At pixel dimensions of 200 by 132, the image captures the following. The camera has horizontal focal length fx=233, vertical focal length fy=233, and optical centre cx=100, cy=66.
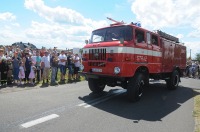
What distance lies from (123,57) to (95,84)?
245cm

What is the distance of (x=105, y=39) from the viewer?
9.49m

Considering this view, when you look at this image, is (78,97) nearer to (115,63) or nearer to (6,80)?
(115,63)

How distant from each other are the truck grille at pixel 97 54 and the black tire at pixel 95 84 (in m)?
1.25

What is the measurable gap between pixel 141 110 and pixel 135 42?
261 centimetres

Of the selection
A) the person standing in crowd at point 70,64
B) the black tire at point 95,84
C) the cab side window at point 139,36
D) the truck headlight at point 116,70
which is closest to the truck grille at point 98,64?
the truck headlight at point 116,70

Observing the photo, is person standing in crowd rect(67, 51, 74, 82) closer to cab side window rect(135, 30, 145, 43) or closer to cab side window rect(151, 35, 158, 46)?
cab side window rect(151, 35, 158, 46)

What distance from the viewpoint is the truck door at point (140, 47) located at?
29.8 ft

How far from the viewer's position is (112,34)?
9.35 m

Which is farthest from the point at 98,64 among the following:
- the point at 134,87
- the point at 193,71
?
the point at 193,71

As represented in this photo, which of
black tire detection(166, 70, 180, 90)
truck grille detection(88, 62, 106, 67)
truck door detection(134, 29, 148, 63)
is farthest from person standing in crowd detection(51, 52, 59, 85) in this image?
black tire detection(166, 70, 180, 90)

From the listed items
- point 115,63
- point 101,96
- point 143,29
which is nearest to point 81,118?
point 115,63

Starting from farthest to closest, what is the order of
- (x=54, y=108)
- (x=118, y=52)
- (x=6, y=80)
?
(x=6, y=80)
(x=118, y=52)
(x=54, y=108)

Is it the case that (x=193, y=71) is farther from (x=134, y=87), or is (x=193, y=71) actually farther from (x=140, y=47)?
(x=134, y=87)

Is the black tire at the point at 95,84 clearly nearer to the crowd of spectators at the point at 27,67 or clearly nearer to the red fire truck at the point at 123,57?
the red fire truck at the point at 123,57
